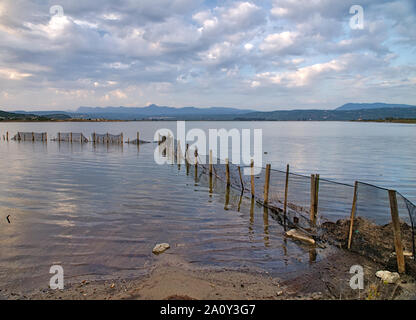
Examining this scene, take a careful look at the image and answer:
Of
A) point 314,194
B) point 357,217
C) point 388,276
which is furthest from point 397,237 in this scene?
point 314,194

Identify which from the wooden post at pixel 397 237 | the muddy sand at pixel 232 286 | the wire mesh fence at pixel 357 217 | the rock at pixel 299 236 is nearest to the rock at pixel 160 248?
the muddy sand at pixel 232 286

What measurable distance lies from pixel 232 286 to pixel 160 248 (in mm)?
3137

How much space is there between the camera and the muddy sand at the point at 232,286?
6.73 m

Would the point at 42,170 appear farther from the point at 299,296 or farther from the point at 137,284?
the point at 299,296

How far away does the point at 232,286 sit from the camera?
729 centimetres

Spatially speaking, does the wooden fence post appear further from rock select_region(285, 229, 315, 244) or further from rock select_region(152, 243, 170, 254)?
rock select_region(152, 243, 170, 254)

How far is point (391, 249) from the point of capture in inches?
341

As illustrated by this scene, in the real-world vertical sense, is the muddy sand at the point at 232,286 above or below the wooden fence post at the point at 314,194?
below

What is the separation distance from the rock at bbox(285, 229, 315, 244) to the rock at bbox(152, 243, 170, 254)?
181 inches

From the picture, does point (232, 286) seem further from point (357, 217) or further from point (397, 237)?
point (357, 217)

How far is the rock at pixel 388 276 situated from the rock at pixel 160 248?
6.18m

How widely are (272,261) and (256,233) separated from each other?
244cm

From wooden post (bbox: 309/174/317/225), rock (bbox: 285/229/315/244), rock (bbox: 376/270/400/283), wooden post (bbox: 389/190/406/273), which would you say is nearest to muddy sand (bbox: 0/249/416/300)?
rock (bbox: 376/270/400/283)

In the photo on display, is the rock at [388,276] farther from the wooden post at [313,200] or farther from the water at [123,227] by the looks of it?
the wooden post at [313,200]
